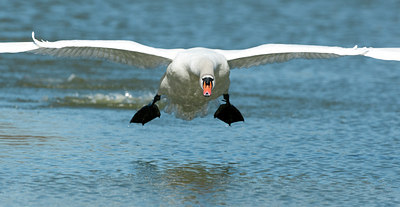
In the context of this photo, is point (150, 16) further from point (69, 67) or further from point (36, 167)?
point (36, 167)

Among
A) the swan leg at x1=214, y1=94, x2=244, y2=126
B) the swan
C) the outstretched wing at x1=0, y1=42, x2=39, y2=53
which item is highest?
the outstretched wing at x1=0, y1=42, x2=39, y2=53

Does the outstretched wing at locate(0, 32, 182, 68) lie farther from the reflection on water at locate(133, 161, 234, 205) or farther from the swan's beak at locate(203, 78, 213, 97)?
the reflection on water at locate(133, 161, 234, 205)

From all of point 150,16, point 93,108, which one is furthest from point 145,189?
point 150,16

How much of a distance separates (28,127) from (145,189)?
3.38m

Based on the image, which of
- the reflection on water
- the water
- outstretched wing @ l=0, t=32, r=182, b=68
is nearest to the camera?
the reflection on water

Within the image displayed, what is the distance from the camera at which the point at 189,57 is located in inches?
344

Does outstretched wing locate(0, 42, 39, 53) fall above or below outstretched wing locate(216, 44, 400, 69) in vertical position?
above

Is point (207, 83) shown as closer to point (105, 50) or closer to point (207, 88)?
point (207, 88)

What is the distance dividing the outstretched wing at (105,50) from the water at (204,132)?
104 centimetres

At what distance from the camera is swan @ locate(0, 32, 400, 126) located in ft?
28.4

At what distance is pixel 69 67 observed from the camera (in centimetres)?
1588

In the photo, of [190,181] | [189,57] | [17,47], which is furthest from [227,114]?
[17,47]

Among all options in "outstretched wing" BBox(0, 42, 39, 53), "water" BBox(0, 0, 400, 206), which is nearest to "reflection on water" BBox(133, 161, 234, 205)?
"water" BBox(0, 0, 400, 206)

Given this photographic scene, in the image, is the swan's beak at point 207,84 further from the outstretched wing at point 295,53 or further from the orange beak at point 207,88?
the outstretched wing at point 295,53
